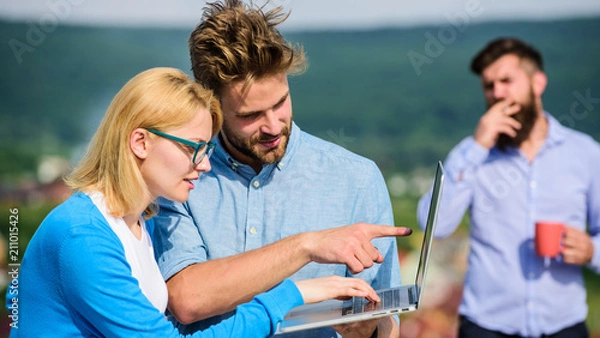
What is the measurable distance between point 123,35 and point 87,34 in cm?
25

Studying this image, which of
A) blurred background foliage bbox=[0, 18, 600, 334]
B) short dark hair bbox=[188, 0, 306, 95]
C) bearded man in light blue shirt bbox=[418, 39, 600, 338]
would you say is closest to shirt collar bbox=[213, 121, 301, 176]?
short dark hair bbox=[188, 0, 306, 95]

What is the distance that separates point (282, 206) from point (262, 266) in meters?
0.26

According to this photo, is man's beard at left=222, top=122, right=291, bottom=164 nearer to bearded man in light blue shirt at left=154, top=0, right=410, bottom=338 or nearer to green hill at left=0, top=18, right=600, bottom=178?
bearded man in light blue shirt at left=154, top=0, right=410, bottom=338

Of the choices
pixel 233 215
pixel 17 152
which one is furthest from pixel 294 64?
pixel 17 152

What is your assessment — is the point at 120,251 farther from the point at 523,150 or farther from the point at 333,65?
the point at 333,65

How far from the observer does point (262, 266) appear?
1.85 m

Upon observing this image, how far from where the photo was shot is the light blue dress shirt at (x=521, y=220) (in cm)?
379

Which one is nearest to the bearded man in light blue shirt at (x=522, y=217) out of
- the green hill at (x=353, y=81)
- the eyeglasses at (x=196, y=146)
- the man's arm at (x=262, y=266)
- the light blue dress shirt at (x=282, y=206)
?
the green hill at (x=353, y=81)

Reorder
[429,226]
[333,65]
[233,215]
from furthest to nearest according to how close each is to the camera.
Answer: [333,65], [233,215], [429,226]

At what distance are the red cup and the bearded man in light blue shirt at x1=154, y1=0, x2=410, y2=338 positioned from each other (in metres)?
1.81

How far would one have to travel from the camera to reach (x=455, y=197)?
157 inches

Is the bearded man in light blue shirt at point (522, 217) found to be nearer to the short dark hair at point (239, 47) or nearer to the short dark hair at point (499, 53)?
the short dark hair at point (499, 53)

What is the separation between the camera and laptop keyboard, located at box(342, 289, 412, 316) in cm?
175

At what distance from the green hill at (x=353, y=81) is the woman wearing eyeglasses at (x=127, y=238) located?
3631mm
